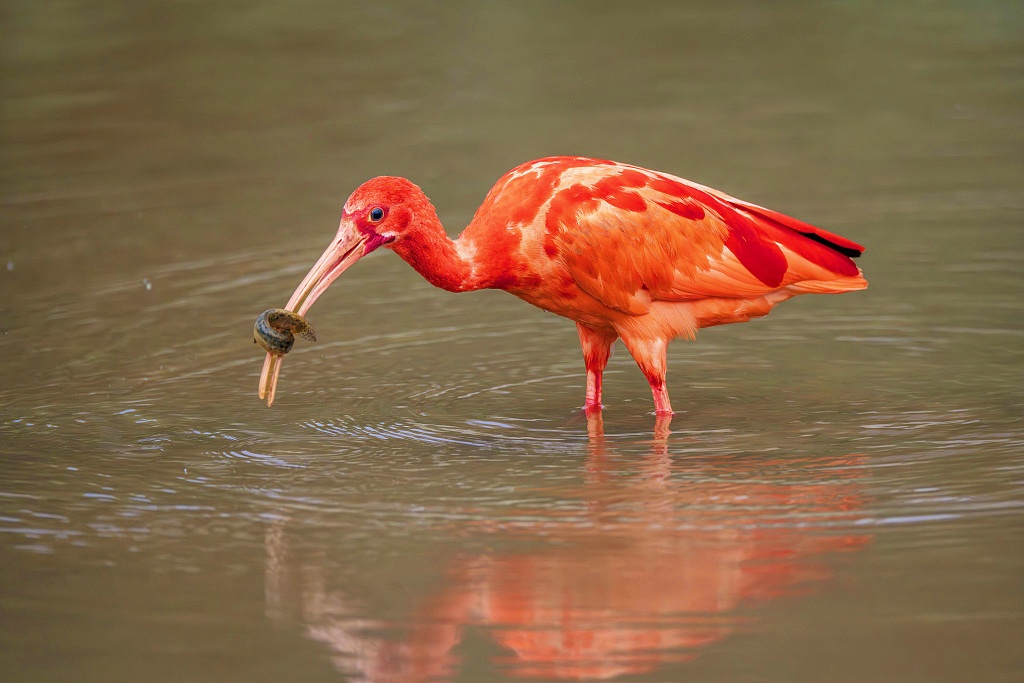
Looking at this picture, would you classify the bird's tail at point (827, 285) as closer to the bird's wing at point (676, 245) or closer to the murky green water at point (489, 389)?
the bird's wing at point (676, 245)

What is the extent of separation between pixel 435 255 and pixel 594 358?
122cm

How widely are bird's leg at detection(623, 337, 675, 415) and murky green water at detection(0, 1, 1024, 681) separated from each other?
0.14 metres

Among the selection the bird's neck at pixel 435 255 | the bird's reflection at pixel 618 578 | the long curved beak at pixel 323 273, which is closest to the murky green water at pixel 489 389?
the bird's reflection at pixel 618 578

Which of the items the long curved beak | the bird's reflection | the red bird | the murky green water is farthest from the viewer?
the red bird

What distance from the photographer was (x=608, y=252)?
7406mm

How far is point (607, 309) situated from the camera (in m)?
7.59

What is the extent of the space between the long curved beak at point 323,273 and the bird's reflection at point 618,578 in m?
0.90

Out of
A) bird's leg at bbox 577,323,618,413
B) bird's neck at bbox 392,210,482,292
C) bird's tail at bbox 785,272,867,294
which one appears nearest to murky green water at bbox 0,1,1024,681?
bird's leg at bbox 577,323,618,413

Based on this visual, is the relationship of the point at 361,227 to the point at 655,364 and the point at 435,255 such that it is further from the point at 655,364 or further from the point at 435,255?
the point at 655,364

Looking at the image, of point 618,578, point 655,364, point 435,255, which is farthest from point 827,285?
point 618,578

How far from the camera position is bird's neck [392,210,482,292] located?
712cm

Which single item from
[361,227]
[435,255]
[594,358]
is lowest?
[594,358]

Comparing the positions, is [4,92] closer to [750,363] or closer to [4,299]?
[4,299]

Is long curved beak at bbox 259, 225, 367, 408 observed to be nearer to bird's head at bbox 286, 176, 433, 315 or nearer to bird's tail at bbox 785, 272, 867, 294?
bird's head at bbox 286, 176, 433, 315
